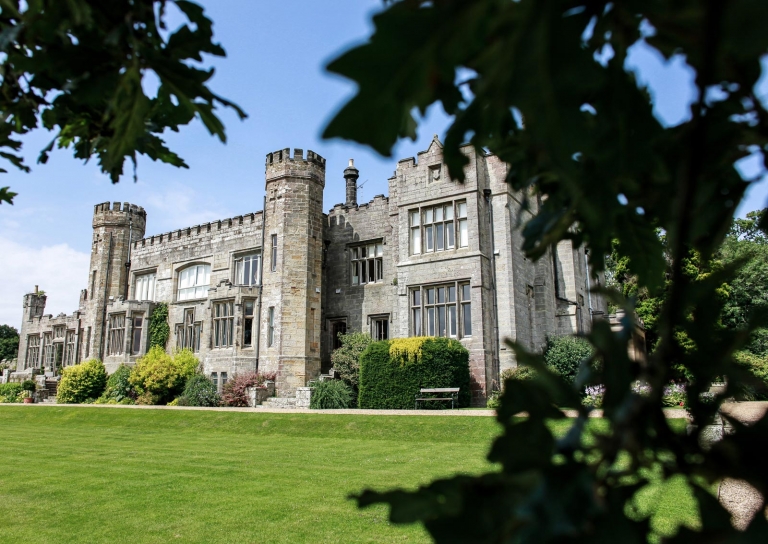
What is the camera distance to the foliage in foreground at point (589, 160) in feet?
2.45

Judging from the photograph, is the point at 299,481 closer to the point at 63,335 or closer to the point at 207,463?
the point at 207,463

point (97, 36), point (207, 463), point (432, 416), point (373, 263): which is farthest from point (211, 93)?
point (373, 263)

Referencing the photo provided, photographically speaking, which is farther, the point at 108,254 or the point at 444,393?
the point at 108,254

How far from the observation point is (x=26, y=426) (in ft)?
59.1

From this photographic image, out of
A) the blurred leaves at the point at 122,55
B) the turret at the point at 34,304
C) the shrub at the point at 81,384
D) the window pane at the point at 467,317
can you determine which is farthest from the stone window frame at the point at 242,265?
the blurred leaves at the point at 122,55

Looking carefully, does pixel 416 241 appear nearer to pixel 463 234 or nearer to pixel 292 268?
pixel 463 234

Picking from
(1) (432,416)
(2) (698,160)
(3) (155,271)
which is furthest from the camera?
(3) (155,271)

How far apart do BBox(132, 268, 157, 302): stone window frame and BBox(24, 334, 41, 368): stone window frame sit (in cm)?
1145

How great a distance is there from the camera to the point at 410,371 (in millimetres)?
18047

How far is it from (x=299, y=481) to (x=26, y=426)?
48.6 feet

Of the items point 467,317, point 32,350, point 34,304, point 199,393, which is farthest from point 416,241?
point 34,304

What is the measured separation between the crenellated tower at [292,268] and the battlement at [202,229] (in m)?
2.63

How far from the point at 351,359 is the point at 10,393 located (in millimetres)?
22549

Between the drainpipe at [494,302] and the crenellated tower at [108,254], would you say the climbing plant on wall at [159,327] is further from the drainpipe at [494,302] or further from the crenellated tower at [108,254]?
the drainpipe at [494,302]
